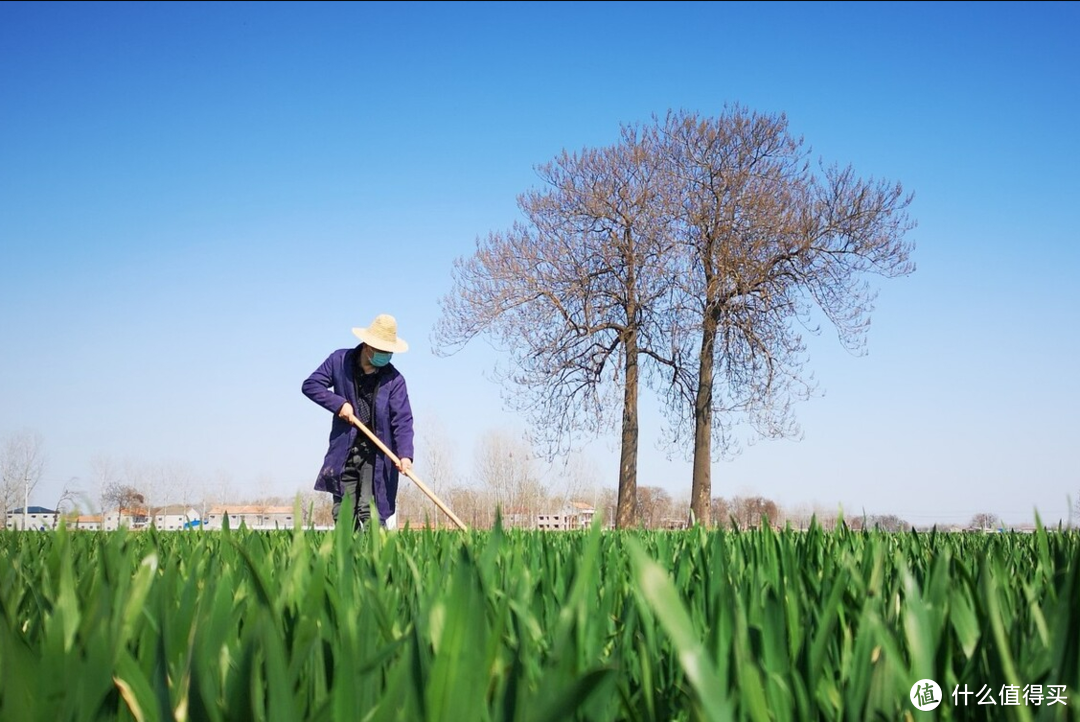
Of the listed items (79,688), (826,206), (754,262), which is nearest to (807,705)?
(79,688)

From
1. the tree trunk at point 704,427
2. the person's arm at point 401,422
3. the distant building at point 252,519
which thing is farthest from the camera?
the tree trunk at point 704,427

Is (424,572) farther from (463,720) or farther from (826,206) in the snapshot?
(826,206)

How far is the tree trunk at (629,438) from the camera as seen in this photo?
2077 cm

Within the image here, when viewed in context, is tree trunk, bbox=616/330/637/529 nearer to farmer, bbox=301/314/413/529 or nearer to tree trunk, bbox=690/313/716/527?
tree trunk, bbox=690/313/716/527

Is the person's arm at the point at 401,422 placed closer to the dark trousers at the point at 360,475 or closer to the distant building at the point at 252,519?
the dark trousers at the point at 360,475

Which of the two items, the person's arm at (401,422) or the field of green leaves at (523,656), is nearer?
the field of green leaves at (523,656)

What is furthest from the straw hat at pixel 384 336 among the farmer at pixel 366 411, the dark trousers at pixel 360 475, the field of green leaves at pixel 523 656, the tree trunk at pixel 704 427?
the tree trunk at pixel 704 427

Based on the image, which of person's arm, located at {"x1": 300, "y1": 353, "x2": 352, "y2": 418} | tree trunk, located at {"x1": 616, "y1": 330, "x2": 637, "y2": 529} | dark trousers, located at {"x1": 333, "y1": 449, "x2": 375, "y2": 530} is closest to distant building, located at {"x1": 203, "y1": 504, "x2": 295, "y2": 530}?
dark trousers, located at {"x1": 333, "y1": 449, "x2": 375, "y2": 530}

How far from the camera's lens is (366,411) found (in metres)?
7.67

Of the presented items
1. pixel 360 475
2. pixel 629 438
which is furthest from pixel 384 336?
pixel 629 438

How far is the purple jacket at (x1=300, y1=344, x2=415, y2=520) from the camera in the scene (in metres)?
7.40

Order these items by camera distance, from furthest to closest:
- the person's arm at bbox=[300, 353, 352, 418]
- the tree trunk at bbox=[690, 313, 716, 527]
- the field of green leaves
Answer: the tree trunk at bbox=[690, 313, 716, 527] < the person's arm at bbox=[300, 353, 352, 418] < the field of green leaves

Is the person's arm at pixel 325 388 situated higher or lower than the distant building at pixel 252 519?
higher

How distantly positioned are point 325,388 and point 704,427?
14348 millimetres
